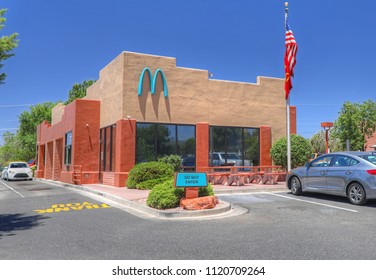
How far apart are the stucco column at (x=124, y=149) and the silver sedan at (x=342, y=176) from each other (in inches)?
306

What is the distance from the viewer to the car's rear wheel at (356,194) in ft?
31.9

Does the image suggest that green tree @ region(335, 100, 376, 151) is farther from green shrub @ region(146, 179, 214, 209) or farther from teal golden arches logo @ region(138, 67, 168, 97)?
green shrub @ region(146, 179, 214, 209)

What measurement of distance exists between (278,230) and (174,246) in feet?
7.75

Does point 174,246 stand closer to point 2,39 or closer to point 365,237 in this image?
point 365,237

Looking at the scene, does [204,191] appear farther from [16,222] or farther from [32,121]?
[32,121]

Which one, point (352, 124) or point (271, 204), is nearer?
point (271, 204)

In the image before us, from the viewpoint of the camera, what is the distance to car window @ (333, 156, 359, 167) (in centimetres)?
1028

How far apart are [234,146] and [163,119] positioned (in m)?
4.36

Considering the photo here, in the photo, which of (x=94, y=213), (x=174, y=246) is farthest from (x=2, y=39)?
(x=174, y=246)

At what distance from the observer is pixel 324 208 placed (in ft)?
31.8

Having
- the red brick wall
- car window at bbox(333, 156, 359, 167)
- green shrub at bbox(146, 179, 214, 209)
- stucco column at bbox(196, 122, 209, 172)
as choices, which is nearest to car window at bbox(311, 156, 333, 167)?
car window at bbox(333, 156, 359, 167)

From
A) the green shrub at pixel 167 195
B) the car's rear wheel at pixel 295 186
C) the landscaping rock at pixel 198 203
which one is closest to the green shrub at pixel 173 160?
the car's rear wheel at pixel 295 186

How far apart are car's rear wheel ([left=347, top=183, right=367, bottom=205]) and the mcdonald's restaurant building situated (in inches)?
345

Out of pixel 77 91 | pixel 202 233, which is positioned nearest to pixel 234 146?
pixel 202 233
